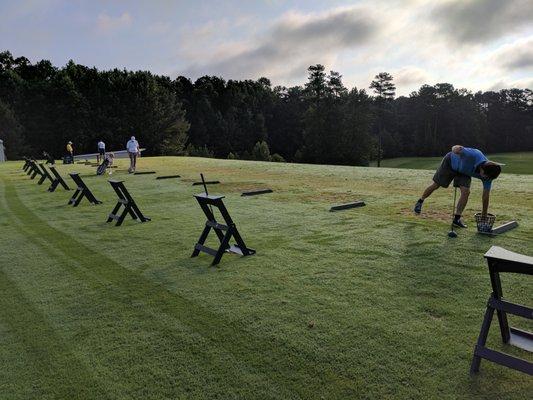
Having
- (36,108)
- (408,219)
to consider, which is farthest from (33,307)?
(36,108)

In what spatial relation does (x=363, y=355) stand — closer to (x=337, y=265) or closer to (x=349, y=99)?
(x=337, y=265)

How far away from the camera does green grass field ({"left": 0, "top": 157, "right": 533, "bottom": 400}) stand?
12.3ft

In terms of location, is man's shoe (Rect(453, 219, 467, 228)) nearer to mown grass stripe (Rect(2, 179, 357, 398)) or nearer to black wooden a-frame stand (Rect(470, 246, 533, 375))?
black wooden a-frame stand (Rect(470, 246, 533, 375))

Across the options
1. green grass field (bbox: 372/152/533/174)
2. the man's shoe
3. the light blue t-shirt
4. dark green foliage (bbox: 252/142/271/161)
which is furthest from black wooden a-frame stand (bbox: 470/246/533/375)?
dark green foliage (bbox: 252/142/271/161)

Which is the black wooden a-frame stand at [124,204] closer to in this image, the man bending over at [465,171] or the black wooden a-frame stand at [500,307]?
the man bending over at [465,171]

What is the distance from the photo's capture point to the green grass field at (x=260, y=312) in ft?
12.3

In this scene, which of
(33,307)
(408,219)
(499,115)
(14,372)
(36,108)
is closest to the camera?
(14,372)

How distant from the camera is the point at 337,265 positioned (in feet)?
22.0

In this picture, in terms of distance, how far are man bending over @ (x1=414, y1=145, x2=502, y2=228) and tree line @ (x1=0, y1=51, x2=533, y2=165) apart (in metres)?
66.1

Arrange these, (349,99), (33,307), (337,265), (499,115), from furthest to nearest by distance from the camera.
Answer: (499,115)
(349,99)
(337,265)
(33,307)

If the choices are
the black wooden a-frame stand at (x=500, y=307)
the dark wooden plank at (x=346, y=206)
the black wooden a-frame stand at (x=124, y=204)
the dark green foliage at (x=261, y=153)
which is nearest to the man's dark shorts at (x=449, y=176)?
the dark wooden plank at (x=346, y=206)

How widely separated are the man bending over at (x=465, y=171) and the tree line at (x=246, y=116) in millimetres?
66107

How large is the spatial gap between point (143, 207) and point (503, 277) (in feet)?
34.5

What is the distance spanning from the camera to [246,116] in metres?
97.1
